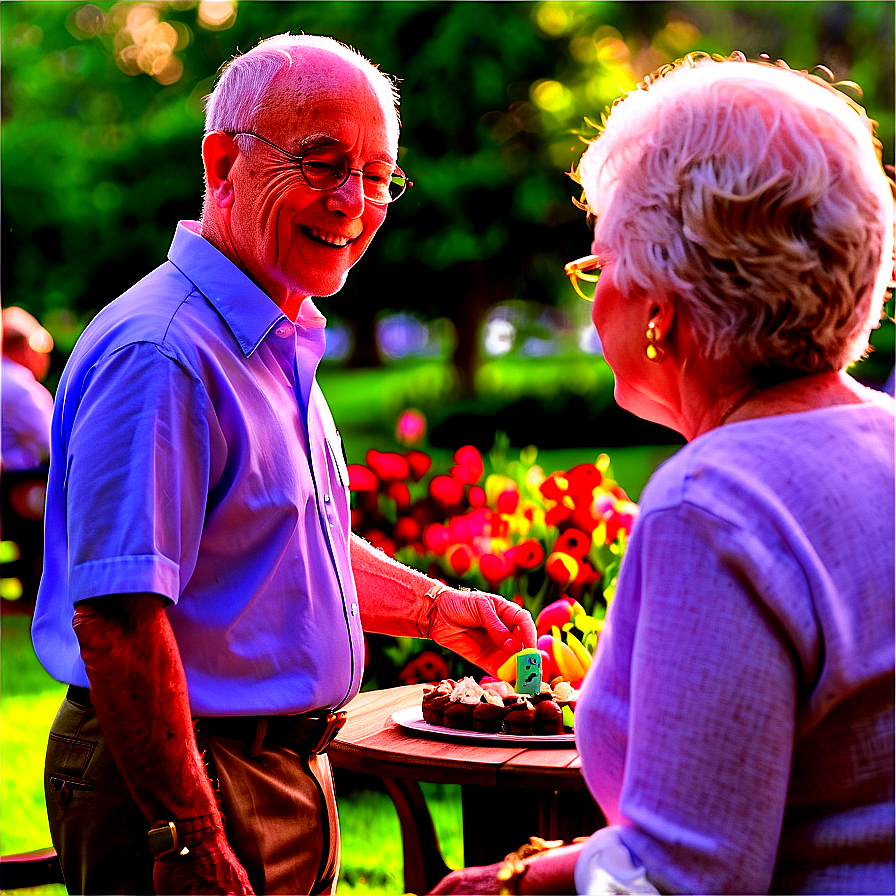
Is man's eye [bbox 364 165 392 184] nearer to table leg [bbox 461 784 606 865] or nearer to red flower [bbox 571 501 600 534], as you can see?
table leg [bbox 461 784 606 865]

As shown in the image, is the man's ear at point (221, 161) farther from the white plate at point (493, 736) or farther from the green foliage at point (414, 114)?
the green foliage at point (414, 114)

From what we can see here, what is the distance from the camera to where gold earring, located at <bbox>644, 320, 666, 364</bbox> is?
5.19 ft

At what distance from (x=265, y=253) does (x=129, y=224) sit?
1766cm

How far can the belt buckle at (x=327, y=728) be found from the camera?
2158 millimetres

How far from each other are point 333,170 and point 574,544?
8.37 ft

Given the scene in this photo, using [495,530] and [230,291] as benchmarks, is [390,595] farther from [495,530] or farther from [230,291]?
[495,530]

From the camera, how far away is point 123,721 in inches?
72.2

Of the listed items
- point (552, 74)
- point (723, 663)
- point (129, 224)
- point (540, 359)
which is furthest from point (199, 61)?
point (723, 663)

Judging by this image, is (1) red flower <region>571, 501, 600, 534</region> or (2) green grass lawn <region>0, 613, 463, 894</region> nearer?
(2) green grass lawn <region>0, 613, 463, 894</region>

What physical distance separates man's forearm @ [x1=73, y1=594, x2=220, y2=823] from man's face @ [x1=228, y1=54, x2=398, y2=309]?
Answer: 782 millimetres

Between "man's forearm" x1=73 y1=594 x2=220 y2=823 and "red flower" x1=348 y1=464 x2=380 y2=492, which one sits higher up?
"man's forearm" x1=73 y1=594 x2=220 y2=823

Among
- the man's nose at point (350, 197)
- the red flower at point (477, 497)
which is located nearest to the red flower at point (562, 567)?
the red flower at point (477, 497)

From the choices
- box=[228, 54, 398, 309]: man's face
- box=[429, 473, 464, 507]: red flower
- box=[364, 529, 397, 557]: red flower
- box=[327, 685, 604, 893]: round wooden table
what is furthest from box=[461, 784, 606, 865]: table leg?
box=[429, 473, 464, 507]: red flower

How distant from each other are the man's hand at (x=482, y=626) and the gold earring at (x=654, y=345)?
1.24 metres
